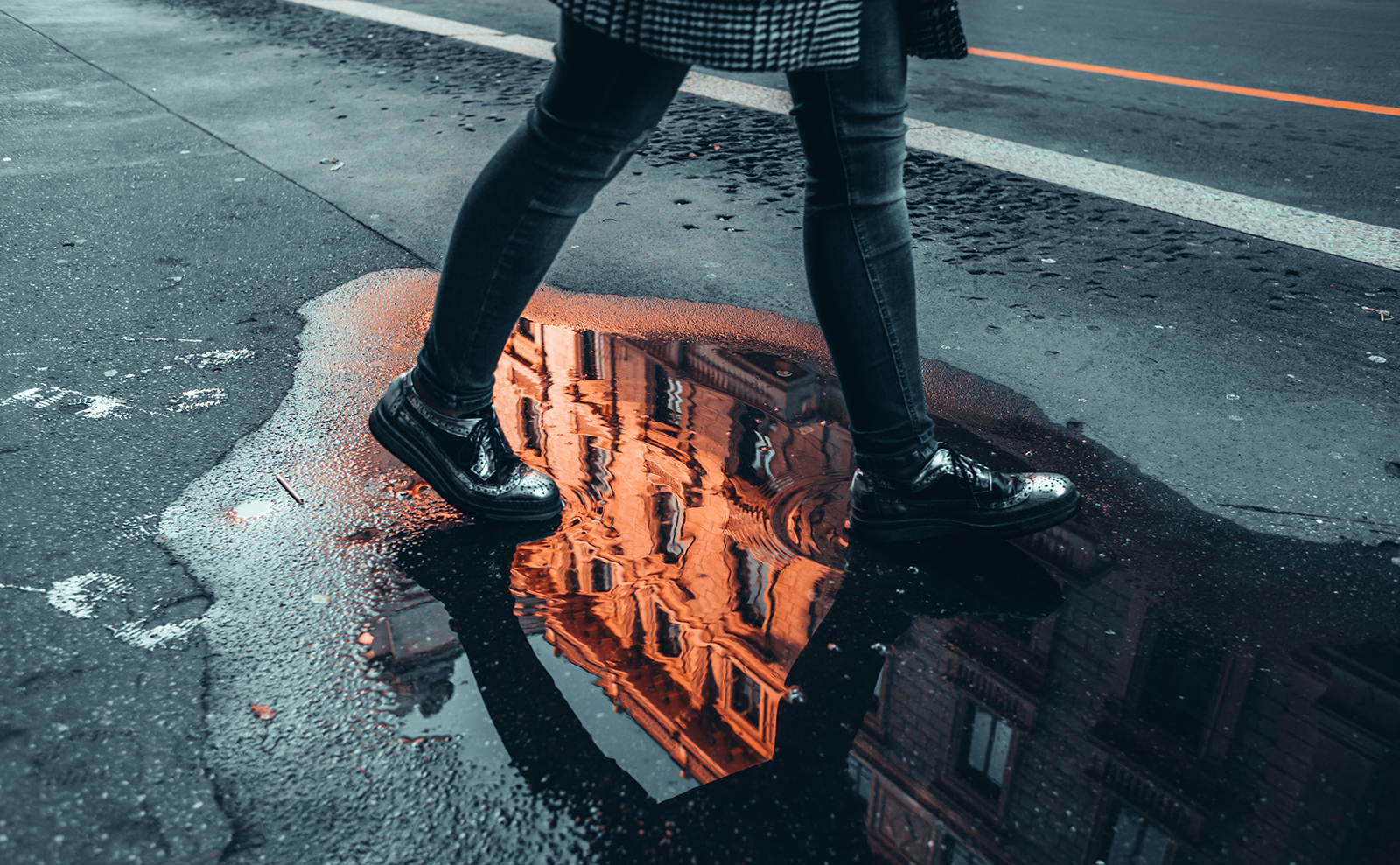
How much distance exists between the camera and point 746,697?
1616 millimetres

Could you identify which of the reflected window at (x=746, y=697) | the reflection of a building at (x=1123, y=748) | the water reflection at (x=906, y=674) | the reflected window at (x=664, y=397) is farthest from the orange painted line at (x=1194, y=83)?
the reflected window at (x=746, y=697)

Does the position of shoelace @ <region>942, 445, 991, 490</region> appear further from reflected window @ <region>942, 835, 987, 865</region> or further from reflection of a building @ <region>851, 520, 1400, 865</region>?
reflected window @ <region>942, 835, 987, 865</region>

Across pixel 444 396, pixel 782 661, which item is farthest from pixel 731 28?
pixel 782 661

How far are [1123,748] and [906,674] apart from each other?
35 centimetres

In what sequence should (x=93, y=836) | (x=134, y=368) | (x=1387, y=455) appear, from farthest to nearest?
(x=134, y=368), (x=1387, y=455), (x=93, y=836)

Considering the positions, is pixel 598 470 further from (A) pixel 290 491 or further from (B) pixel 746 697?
(B) pixel 746 697

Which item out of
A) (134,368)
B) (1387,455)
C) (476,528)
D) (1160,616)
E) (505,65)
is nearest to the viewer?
(1160,616)

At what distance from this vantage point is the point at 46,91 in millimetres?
6000

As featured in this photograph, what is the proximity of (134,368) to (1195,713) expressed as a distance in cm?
257

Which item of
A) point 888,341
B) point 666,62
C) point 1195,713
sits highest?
point 666,62

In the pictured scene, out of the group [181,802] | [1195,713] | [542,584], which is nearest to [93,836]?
[181,802]

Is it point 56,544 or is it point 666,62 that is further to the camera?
point 56,544

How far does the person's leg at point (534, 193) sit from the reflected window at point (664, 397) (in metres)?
0.61

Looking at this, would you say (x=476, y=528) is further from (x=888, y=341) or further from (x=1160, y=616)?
(x=1160, y=616)
